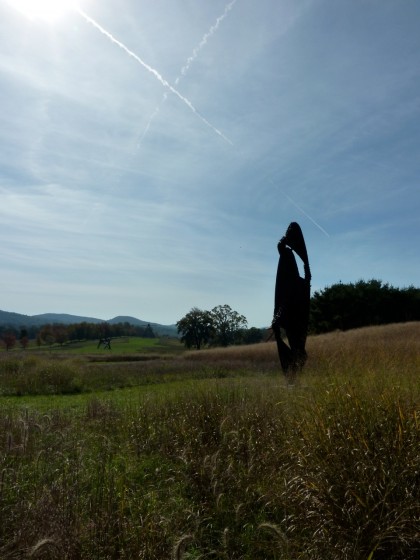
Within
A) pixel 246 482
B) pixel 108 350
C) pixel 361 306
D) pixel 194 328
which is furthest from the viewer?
pixel 194 328

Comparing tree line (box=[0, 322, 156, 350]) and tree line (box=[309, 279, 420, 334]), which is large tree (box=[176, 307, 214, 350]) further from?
tree line (box=[309, 279, 420, 334])

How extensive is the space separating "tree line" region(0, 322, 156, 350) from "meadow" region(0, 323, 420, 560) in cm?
8121

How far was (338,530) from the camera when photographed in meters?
3.10

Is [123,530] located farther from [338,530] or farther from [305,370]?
[305,370]

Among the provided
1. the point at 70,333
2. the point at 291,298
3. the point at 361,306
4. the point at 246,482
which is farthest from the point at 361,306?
the point at 70,333

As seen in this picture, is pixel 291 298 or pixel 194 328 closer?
pixel 291 298

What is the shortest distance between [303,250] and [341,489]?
6.15 metres

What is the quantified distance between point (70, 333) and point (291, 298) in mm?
97438

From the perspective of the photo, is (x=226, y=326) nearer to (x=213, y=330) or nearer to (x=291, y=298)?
(x=213, y=330)

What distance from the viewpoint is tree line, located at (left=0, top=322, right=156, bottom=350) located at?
85600mm

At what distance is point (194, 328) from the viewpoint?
7612cm

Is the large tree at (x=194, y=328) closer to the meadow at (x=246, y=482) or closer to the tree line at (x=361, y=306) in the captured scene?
the tree line at (x=361, y=306)

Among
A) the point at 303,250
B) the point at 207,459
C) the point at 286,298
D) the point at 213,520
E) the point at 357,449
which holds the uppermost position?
the point at 303,250

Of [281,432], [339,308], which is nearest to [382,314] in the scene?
[339,308]
